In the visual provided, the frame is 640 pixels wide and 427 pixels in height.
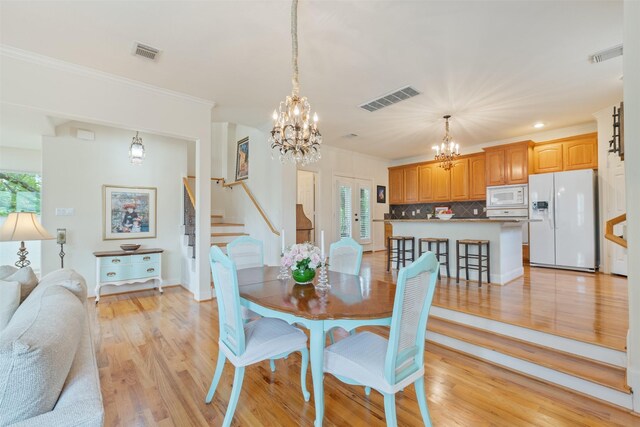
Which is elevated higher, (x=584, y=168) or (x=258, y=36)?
(x=258, y=36)

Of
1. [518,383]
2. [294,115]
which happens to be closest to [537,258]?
[518,383]

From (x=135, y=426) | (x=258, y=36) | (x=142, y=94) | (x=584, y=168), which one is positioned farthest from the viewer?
(x=584, y=168)

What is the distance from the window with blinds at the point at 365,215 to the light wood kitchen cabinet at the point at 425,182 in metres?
1.39

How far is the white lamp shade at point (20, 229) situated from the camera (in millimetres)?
2779

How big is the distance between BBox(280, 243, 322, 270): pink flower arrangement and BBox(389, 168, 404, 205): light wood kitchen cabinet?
6.41 metres

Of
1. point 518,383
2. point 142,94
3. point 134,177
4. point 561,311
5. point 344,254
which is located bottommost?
point 518,383

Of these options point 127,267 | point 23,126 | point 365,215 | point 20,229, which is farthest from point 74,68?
point 365,215

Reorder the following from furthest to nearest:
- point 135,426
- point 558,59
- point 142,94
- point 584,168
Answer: point 584,168, point 142,94, point 558,59, point 135,426

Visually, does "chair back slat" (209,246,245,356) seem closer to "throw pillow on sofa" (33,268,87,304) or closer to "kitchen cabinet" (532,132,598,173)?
"throw pillow on sofa" (33,268,87,304)

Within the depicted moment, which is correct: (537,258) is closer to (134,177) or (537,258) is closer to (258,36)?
(258,36)

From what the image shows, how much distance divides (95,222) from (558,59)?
258 inches

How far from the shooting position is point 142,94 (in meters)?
3.68

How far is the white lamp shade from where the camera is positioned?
2.78 m

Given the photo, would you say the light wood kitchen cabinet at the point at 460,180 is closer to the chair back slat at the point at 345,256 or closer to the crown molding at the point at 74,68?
the chair back slat at the point at 345,256
